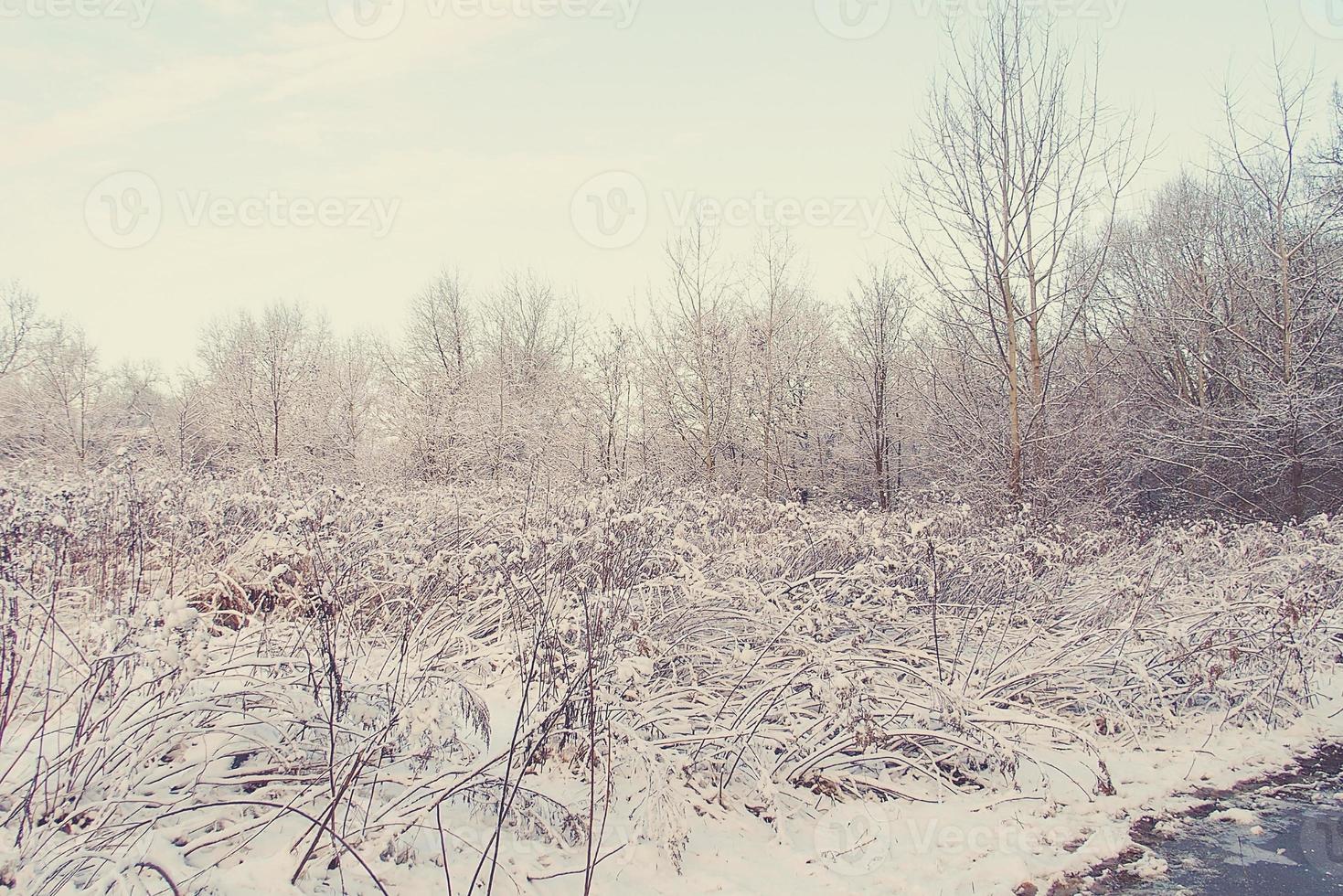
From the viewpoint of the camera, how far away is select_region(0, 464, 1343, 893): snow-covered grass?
314 cm

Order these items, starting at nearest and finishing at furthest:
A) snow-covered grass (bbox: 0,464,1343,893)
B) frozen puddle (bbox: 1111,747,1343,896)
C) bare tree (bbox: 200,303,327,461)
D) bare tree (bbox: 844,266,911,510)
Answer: snow-covered grass (bbox: 0,464,1343,893)
frozen puddle (bbox: 1111,747,1343,896)
bare tree (bbox: 844,266,911,510)
bare tree (bbox: 200,303,327,461)

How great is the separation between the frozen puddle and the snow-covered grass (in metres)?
0.31

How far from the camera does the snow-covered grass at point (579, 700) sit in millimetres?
3145

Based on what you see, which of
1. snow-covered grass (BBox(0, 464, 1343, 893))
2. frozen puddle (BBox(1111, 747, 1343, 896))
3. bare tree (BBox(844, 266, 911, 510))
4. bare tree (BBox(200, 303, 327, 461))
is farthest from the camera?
bare tree (BBox(200, 303, 327, 461))

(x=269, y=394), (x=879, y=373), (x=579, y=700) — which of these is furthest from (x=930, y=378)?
(x=269, y=394)

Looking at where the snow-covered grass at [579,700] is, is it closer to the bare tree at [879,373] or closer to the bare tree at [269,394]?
the bare tree at [879,373]

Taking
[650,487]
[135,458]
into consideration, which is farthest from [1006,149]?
[135,458]

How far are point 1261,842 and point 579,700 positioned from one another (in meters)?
3.63

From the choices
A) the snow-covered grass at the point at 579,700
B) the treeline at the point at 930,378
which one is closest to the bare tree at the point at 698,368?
the treeline at the point at 930,378

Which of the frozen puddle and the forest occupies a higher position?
the forest

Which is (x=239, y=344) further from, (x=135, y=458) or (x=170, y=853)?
(x=170, y=853)

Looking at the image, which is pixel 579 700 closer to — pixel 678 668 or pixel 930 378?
pixel 678 668

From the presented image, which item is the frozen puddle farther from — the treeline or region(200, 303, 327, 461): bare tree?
region(200, 303, 327, 461): bare tree

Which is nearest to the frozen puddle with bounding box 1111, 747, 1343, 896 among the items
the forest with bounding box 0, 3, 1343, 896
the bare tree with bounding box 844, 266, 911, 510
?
the forest with bounding box 0, 3, 1343, 896
